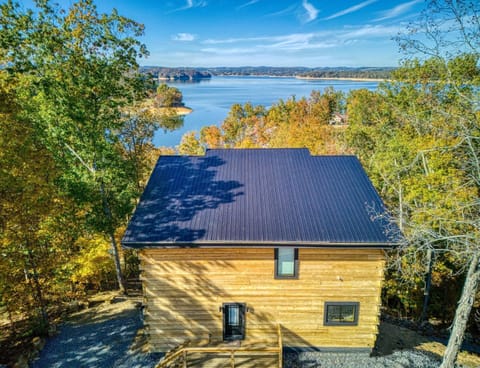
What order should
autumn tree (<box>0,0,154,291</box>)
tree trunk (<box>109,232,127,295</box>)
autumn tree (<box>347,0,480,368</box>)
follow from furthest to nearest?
tree trunk (<box>109,232,127,295</box>)
autumn tree (<box>0,0,154,291</box>)
autumn tree (<box>347,0,480,368</box>)

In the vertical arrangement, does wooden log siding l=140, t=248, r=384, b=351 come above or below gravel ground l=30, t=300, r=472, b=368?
above

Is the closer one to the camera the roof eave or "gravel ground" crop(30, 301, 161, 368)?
the roof eave

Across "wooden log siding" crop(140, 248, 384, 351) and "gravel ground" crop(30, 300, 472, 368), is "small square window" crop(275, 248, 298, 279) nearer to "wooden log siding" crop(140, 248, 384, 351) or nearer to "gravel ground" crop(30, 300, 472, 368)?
"wooden log siding" crop(140, 248, 384, 351)

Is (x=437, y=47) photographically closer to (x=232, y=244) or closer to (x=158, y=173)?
(x=232, y=244)

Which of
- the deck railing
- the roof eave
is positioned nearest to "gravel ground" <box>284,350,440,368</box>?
the deck railing

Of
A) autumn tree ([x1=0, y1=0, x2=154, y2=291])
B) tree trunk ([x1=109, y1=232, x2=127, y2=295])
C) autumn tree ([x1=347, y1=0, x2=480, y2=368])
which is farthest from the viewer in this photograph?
tree trunk ([x1=109, y1=232, x2=127, y2=295])

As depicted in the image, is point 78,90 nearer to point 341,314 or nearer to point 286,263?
point 286,263

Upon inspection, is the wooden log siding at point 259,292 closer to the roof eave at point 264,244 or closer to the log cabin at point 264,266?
the log cabin at point 264,266

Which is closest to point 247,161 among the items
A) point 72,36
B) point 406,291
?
point 72,36
